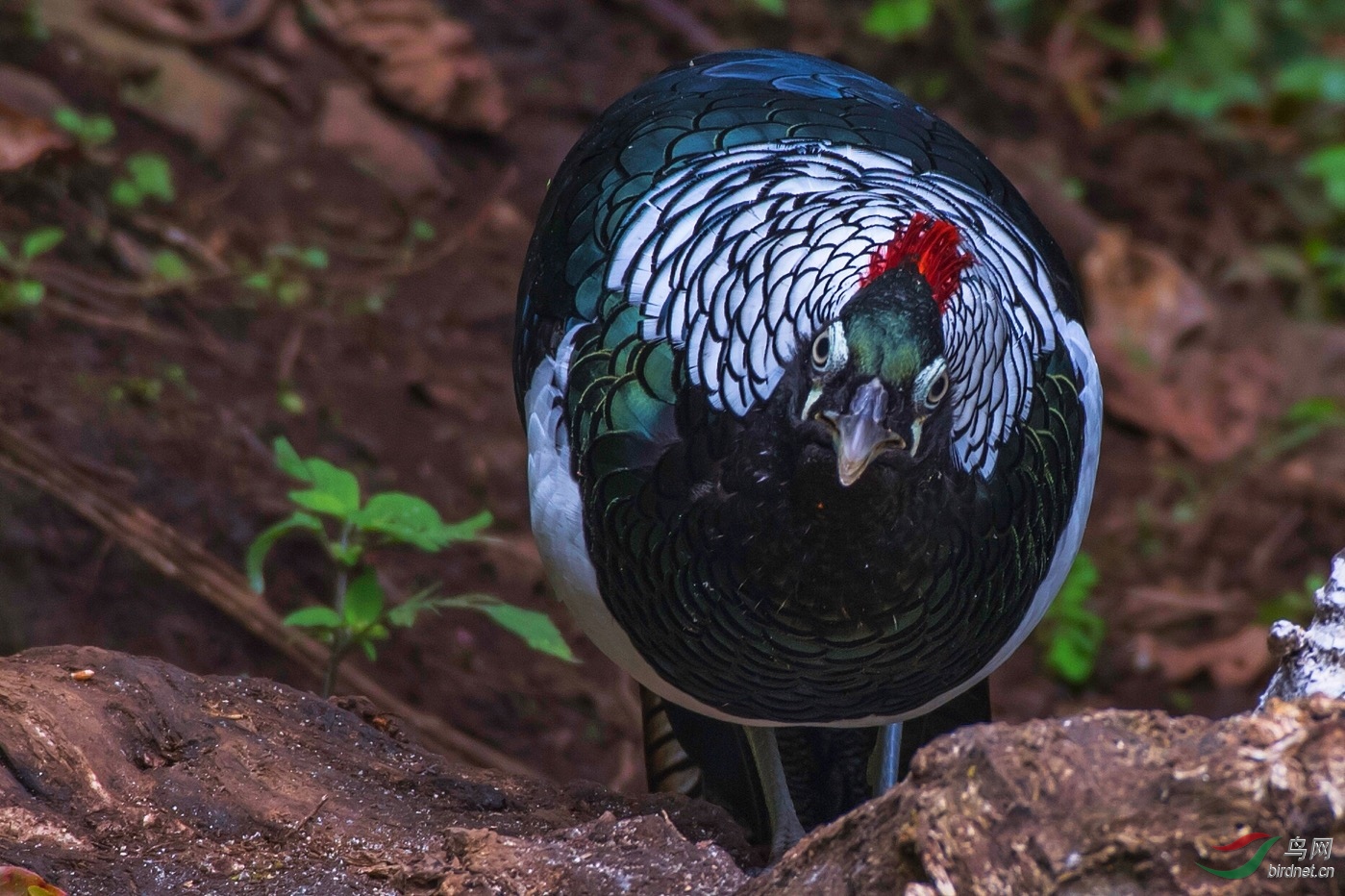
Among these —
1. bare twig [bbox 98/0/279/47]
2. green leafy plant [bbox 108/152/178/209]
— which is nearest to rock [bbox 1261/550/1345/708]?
green leafy plant [bbox 108/152/178/209]

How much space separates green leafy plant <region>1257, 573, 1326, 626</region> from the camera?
5.20 meters

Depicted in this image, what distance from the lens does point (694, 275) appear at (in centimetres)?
244

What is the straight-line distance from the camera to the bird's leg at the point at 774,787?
10.3 feet

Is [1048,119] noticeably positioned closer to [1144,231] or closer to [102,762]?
[1144,231]

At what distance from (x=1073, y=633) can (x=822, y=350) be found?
3.21 m

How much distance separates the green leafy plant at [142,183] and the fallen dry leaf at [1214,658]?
363 cm

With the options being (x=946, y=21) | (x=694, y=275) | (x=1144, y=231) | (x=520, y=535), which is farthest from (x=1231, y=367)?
(x=694, y=275)

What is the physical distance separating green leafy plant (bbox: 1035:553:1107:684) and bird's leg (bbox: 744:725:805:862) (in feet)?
6.75

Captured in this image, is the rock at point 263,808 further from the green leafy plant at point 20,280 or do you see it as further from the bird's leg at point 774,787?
the green leafy plant at point 20,280

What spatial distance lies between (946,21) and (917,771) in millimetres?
5922

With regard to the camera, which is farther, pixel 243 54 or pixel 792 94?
pixel 243 54

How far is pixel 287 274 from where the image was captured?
493 cm

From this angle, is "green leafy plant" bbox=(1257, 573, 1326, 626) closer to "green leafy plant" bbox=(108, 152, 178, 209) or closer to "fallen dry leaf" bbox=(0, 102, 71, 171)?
"green leafy plant" bbox=(108, 152, 178, 209)

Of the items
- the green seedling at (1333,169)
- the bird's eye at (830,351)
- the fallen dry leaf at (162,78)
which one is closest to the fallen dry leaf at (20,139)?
the fallen dry leaf at (162,78)
